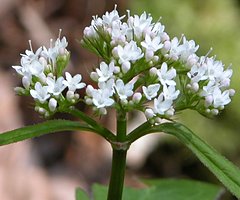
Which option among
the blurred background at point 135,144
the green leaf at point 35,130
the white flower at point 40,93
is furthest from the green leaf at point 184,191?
the blurred background at point 135,144

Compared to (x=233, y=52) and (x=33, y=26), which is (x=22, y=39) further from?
(x=233, y=52)

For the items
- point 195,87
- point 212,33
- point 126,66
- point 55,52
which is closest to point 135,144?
point 212,33

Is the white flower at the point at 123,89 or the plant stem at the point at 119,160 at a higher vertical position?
the white flower at the point at 123,89

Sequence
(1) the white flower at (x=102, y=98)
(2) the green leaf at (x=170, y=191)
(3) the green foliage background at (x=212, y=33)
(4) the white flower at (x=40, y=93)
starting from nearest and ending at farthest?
(1) the white flower at (x=102, y=98) → (4) the white flower at (x=40, y=93) → (2) the green leaf at (x=170, y=191) → (3) the green foliage background at (x=212, y=33)

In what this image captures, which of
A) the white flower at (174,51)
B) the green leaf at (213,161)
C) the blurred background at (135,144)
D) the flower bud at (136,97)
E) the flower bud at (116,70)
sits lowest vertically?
the green leaf at (213,161)

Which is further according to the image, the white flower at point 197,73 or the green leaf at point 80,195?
the green leaf at point 80,195

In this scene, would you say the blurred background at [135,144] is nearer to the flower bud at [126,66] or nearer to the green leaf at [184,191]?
the green leaf at [184,191]
